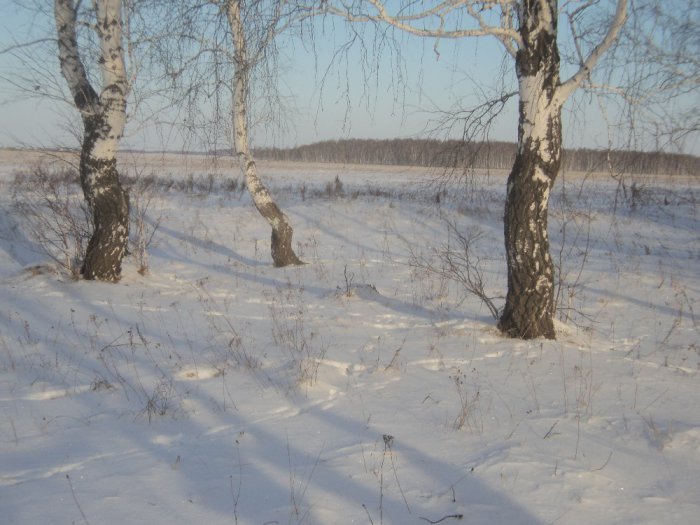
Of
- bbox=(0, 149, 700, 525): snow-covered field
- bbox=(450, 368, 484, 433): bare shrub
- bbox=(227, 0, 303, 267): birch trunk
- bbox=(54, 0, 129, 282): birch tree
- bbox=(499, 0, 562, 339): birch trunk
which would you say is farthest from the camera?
bbox=(227, 0, 303, 267): birch trunk

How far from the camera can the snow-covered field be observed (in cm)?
231

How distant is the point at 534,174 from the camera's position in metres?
4.30

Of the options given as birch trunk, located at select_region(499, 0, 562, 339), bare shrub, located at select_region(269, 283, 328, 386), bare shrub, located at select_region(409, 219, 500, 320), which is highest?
birch trunk, located at select_region(499, 0, 562, 339)

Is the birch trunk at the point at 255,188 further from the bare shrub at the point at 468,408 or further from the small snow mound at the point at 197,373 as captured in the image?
the bare shrub at the point at 468,408

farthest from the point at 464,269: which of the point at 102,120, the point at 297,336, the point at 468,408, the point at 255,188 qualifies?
the point at 102,120

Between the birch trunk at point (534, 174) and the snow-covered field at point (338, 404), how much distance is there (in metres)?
0.38

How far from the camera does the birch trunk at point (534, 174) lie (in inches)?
163

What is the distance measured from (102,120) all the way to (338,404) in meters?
5.03

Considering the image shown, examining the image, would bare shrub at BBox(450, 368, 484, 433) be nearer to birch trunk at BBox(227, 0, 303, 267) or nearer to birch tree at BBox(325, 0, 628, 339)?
birch tree at BBox(325, 0, 628, 339)

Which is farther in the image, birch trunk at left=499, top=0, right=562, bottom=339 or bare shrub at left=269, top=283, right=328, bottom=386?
birch trunk at left=499, top=0, right=562, bottom=339

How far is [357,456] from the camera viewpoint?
2695mm

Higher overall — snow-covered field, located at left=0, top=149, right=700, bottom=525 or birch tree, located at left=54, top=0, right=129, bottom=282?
birch tree, located at left=54, top=0, right=129, bottom=282

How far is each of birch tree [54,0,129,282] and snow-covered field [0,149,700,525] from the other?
1.58 ft

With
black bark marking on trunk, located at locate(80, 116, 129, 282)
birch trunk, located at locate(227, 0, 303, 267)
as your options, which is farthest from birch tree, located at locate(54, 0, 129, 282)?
A: birch trunk, located at locate(227, 0, 303, 267)
